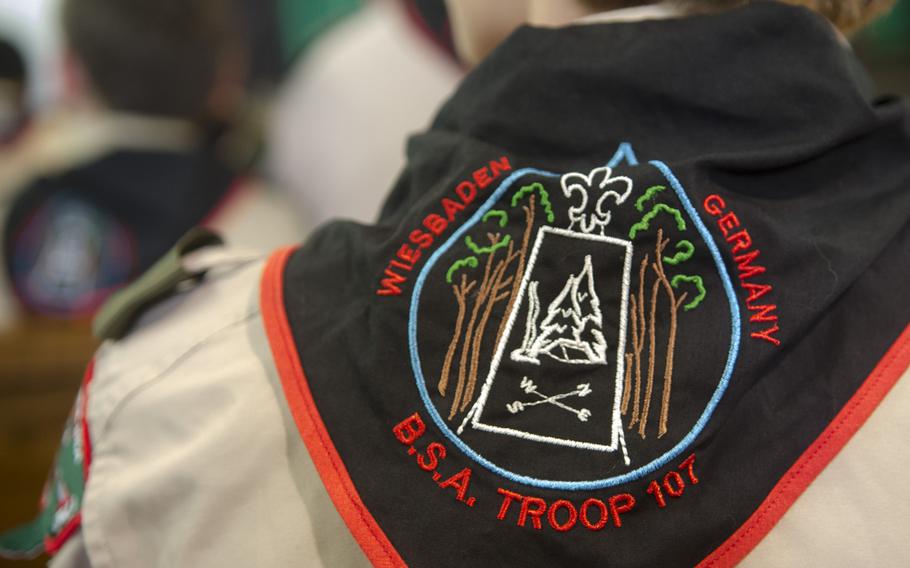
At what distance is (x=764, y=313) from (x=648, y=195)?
9cm

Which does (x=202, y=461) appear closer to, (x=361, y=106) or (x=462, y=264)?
(x=462, y=264)

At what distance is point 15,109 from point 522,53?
4.55 ft

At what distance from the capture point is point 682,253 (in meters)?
0.48

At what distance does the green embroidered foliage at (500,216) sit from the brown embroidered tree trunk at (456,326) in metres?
0.04

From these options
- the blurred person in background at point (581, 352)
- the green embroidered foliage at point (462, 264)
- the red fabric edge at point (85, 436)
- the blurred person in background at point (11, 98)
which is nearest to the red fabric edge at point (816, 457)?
the blurred person in background at point (581, 352)

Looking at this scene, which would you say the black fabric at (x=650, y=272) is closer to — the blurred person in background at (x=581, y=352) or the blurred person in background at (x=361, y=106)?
the blurred person in background at (x=581, y=352)

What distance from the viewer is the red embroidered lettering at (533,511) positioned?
0.45m

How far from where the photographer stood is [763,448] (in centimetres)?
47

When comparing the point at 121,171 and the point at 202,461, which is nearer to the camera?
the point at 202,461

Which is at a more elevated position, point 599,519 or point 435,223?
point 435,223

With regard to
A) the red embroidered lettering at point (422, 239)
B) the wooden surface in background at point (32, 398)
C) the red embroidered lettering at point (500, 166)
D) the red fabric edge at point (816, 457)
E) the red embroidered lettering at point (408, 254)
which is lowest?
the wooden surface in background at point (32, 398)

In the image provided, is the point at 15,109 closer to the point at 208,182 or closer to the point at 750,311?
the point at 208,182

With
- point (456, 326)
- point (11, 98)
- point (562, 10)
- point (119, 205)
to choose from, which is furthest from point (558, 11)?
point (11, 98)

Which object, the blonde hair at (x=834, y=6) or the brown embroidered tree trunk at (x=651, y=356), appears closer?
the brown embroidered tree trunk at (x=651, y=356)
